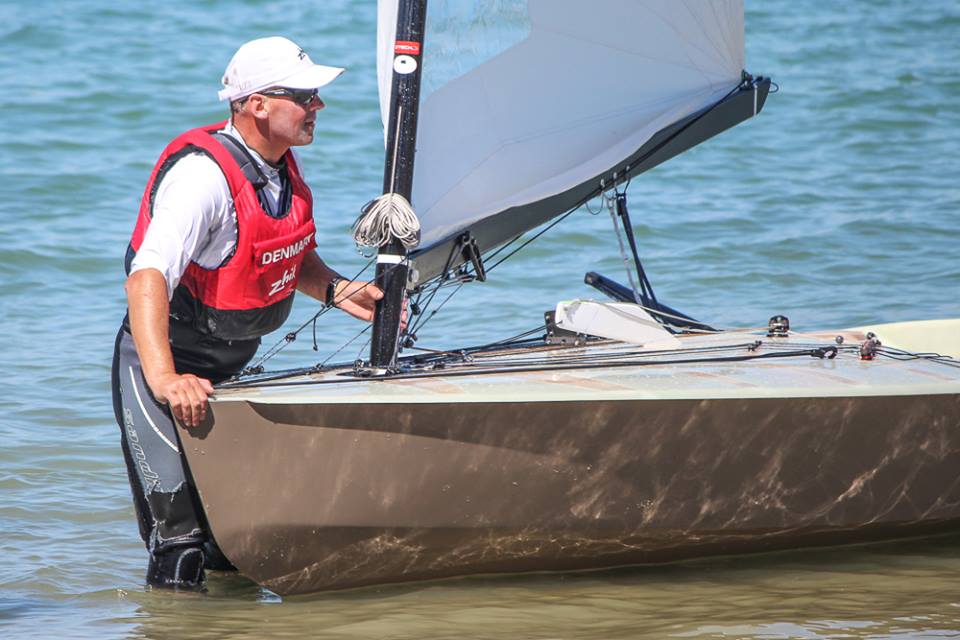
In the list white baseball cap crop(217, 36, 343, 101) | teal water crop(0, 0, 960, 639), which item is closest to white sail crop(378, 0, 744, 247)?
white baseball cap crop(217, 36, 343, 101)

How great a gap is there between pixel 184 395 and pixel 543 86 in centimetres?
173

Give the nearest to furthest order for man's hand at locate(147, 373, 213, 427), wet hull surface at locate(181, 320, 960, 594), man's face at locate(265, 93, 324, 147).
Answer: man's hand at locate(147, 373, 213, 427) < wet hull surface at locate(181, 320, 960, 594) < man's face at locate(265, 93, 324, 147)

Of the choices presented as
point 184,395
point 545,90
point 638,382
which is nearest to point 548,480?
point 638,382

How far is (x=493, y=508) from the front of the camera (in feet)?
11.2

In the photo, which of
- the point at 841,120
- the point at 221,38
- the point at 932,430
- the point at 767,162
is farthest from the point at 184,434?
the point at 221,38

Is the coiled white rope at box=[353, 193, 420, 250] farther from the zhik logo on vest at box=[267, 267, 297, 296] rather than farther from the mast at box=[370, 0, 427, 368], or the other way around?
the zhik logo on vest at box=[267, 267, 297, 296]

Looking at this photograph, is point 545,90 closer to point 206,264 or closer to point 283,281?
point 283,281

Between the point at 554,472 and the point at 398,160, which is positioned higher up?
the point at 398,160

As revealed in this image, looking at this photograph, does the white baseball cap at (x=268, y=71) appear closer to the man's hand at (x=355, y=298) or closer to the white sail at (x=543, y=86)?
the white sail at (x=543, y=86)

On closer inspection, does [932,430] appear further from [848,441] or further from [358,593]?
[358,593]

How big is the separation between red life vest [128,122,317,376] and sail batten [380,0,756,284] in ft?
1.41

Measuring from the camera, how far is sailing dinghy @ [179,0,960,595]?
3291 mm

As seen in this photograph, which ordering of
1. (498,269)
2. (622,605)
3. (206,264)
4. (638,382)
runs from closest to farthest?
(206,264) < (638,382) < (622,605) < (498,269)

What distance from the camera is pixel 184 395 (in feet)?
10.1
